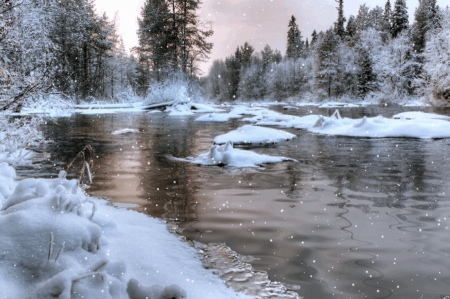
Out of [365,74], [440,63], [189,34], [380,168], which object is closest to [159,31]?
[189,34]

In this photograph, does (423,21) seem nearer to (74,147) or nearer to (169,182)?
(74,147)

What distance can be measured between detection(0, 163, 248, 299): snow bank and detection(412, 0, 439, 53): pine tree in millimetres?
54090

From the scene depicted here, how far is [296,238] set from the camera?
384 cm

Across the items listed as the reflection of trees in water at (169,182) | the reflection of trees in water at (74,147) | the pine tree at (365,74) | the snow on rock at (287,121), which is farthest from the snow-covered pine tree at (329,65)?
the reflection of trees in water at (169,182)

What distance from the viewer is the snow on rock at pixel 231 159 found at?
799 centimetres

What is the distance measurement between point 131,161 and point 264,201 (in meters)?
4.34

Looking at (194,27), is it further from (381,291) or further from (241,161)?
(381,291)

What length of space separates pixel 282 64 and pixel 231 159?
205ft

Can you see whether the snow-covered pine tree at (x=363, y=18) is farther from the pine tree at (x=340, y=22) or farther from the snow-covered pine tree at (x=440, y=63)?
the snow-covered pine tree at (x=440, y=63)

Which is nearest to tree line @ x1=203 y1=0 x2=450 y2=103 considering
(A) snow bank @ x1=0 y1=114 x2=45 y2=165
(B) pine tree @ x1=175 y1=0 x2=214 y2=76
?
(B) pine tree @ x1=175 y1=0 x2=214 y2=76

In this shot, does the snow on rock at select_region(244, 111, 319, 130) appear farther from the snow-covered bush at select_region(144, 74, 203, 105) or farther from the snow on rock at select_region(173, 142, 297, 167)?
Answer: the snow-covered bush at select_region(144, 74, 203, 105)

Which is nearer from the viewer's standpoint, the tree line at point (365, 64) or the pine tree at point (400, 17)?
the tree line at point (365, 64)

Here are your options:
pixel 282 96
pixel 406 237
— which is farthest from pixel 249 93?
pixel 406 237

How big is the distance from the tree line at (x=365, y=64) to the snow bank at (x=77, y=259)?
35576mm
